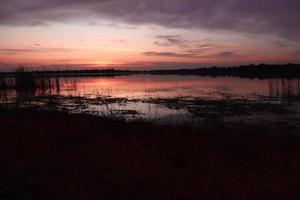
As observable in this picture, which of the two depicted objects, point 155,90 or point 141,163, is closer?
point 141,163

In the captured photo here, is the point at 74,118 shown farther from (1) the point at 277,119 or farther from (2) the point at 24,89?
(2) the point at 24,89

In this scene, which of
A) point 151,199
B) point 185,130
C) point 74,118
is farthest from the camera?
point 74,118

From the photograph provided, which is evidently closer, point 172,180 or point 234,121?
point 172,180

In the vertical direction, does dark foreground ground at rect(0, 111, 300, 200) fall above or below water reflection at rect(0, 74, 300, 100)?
below

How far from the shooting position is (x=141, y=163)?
7047 millimetres

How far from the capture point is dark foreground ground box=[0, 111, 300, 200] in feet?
18.0

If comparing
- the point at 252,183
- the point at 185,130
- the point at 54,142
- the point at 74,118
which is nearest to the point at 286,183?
the point at 252,183

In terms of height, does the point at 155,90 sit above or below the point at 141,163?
above

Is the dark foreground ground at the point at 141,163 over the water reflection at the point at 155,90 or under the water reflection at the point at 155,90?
under

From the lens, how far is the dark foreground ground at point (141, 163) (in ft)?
18.0

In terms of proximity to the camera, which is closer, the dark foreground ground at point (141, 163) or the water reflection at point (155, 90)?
the dark foreground ground at point (141, 163)

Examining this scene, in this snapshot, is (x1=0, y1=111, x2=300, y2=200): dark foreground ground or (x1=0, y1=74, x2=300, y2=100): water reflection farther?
(x1=0, y1=74, x2=300, y2=100): water reflection

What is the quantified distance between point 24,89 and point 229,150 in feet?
82.2

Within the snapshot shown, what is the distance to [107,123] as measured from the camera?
1055 cm
